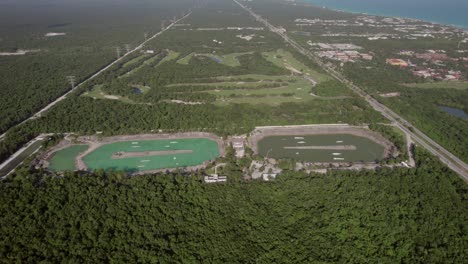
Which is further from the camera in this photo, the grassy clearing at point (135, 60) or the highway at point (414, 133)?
the grassy clearing at point (135, 60)

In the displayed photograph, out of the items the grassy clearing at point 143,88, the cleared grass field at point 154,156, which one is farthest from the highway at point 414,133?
the grassy clearing at point 143,88

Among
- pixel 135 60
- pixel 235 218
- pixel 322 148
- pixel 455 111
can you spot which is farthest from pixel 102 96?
pixel 455 111

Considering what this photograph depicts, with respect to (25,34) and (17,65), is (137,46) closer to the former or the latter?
(17,65)

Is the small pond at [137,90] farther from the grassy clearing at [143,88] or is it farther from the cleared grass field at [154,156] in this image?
the cleared grass field at [154,156]

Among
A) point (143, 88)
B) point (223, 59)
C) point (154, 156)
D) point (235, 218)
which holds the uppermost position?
point (223, 59)

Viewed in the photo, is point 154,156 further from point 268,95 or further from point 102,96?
point 268,95

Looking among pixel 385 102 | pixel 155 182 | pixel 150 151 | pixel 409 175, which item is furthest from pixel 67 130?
pixel 385 102

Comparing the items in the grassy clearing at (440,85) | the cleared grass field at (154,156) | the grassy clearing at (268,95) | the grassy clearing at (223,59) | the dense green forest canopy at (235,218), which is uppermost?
the grassy clearing at (223,59)

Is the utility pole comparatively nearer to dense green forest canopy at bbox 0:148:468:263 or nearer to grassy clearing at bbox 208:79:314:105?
grassy clearing at bbox 208:79:314:105
